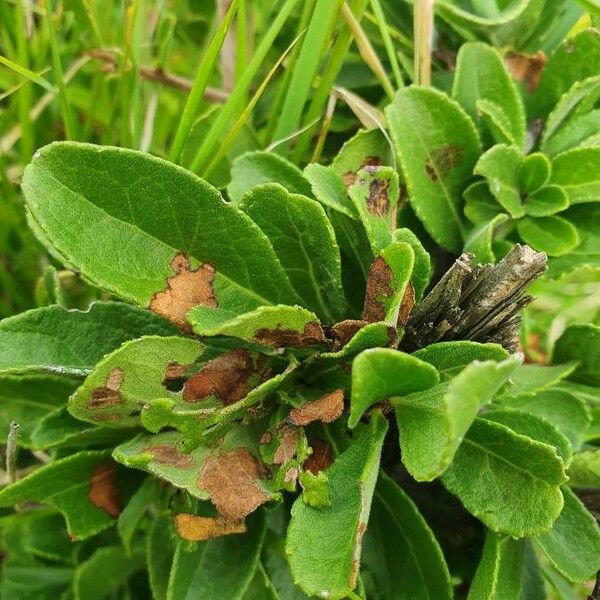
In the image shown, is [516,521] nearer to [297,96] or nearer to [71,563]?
[297,96]

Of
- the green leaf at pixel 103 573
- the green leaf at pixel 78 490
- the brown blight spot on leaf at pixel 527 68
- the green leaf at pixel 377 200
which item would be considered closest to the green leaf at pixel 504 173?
the green leaf at pixel 377 200

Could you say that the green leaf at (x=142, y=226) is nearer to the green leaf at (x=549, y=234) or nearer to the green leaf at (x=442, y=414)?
the green leaf at (x=442, y=414)

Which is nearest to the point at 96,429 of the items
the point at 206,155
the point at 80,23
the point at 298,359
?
the point at 298,359

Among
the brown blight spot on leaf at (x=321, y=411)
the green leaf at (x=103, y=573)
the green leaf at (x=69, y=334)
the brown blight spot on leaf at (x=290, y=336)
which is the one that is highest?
the brown blight spot on leaf at (x=290, y=336)

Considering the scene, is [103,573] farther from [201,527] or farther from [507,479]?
[507,479]

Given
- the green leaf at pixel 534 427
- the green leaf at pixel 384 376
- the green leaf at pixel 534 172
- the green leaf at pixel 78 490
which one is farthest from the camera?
the green leaf at pixel 534 172
